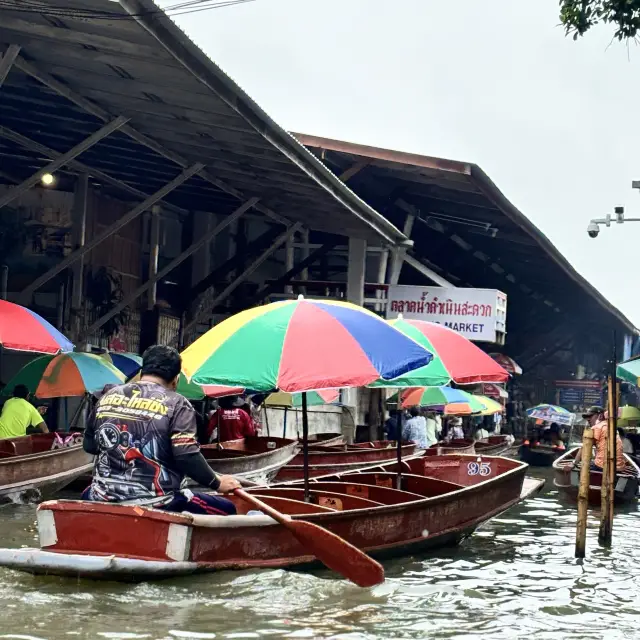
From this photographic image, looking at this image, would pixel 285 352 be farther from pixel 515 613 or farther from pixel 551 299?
pixel 551 299

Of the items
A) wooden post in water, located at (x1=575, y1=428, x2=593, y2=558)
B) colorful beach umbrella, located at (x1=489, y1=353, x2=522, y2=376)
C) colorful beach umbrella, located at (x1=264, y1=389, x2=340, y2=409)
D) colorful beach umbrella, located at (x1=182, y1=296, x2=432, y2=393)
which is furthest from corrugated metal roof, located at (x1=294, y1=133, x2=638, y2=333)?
colorful beach umbrella, located at (x1=182, y1=296, x2=432, y2=393)

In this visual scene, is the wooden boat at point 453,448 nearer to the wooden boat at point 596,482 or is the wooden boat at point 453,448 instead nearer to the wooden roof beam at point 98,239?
the wooden boat at point 596,482

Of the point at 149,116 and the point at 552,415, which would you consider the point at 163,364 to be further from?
the point at 552,415

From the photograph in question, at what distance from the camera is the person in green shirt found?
1404 cm

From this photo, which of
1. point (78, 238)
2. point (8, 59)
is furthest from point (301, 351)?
point (78, 238)

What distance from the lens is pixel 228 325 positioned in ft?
31.0

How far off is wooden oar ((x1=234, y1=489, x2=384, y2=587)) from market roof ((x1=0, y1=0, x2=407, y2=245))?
500 cm

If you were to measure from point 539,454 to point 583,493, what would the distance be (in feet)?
61.4

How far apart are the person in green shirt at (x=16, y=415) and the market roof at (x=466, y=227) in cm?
840

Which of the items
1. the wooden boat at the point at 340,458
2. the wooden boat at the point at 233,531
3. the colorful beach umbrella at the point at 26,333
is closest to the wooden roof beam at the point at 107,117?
the colorful beach umbrella at the point at 26,333

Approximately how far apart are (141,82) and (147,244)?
7.93m

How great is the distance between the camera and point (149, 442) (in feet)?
24.1

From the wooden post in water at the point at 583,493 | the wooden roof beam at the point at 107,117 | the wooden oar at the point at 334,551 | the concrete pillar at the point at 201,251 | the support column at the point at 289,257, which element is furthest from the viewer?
the support column at the point at 289,257

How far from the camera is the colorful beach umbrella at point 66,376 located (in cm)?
1418
